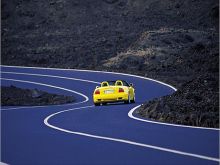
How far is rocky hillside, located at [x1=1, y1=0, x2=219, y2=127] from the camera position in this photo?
55.3 m

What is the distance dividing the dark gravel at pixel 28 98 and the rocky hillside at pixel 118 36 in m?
10.0

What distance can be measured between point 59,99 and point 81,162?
2894cm

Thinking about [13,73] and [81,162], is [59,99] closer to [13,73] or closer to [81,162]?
[13,73]

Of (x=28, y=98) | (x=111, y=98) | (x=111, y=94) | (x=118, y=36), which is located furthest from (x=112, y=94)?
(x=118, y=36)

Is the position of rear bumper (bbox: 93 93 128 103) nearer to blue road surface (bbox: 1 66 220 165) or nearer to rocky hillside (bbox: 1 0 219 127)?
blue road surface (bbox: 1 66 220 165)

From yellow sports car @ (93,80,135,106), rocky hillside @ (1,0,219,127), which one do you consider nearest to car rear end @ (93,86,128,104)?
yellow sports car @ (93,80,135,106)

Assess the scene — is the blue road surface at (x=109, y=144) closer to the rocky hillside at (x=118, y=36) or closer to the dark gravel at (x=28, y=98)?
the dark gravel at (x=28, y=98)

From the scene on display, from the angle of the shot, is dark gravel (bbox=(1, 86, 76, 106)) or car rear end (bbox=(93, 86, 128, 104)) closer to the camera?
car rear end (bbox=(93, 86, 128, 104))

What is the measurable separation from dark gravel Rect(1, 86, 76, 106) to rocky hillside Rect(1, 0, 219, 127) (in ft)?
32.9

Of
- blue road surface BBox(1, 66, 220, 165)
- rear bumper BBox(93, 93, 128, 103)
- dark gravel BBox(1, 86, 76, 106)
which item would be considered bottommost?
dark gravel BBox(1, 86, 76, 106)

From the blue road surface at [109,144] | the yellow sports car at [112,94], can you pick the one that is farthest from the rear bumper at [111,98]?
the blue road surface at [109,144]

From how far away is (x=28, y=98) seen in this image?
37875mm

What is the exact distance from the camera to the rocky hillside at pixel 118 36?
55344 millimetres

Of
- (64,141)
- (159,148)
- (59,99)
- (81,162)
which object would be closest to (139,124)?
(64,141)
